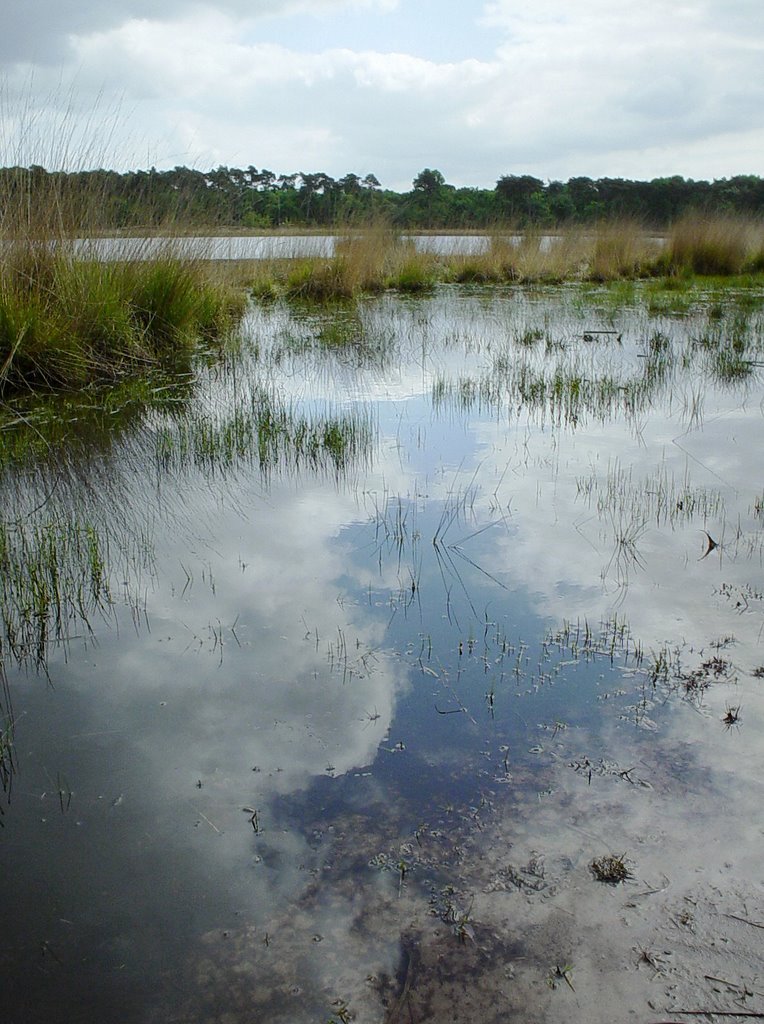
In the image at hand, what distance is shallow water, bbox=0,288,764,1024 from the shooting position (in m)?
1.72

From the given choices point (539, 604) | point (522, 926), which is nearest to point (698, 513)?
point (539, 604)

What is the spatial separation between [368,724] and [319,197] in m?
18.0

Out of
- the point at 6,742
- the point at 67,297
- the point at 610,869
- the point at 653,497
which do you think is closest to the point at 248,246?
the point at 67,297

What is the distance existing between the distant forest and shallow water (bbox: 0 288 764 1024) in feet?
12.2

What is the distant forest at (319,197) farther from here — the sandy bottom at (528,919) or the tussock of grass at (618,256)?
the sandy bottom at (528,919)

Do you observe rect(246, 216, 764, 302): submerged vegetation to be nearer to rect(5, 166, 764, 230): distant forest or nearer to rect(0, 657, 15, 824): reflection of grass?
rect(5, 166, 764, 230): distant forest

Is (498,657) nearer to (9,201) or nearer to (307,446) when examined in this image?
(307,446)

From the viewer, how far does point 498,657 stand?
2.82 meters

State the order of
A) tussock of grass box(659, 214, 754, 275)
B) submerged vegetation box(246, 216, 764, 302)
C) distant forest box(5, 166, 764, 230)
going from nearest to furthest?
1. distant forest box(5, 166, 764, 230)
2. submerged vegetation box(246, 216, 764, 302)
3. tussock of grass box(659, 214, 754, 275)

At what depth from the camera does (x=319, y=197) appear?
1888 centimetres

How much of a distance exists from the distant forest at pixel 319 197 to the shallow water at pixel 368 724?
146 inches

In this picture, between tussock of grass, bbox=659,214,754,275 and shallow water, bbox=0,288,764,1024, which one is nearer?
shallow water, bbox=0,288,764,1024

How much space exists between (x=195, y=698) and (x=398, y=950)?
1.11m

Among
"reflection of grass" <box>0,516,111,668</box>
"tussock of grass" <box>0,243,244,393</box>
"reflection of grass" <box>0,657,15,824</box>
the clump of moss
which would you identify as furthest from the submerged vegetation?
the clump of moss
